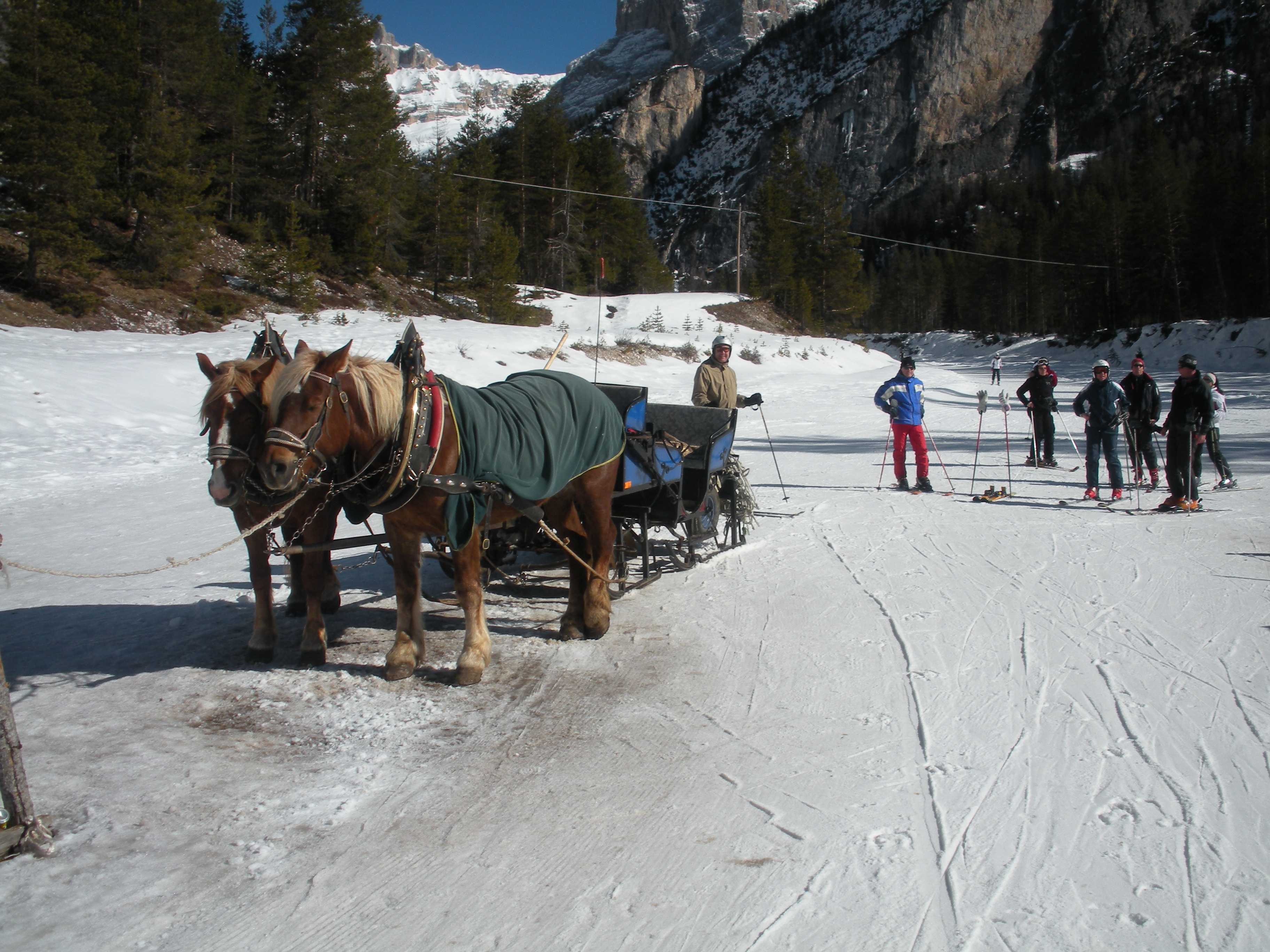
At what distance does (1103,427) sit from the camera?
Result: 10.6m

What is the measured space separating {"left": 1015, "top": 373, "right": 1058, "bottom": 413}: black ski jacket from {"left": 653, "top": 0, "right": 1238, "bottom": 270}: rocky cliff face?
415 ft

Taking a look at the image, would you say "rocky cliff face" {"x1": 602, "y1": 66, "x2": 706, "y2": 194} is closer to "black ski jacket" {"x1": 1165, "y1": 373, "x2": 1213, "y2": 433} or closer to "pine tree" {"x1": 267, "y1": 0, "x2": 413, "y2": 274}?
"pine tree" {"x1": 267, "y1": 0, "x2": 413, "y2": 274}

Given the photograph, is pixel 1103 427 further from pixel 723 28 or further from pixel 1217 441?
pixel 723 28

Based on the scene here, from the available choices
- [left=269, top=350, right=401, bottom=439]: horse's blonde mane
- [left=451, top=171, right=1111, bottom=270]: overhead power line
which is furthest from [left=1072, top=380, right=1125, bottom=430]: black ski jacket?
[left=451, top=171, right=1111, bottom=270]: overhead power line

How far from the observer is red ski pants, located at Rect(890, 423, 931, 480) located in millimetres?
11117

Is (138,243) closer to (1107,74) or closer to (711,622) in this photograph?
(711,622)

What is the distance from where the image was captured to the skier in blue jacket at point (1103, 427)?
1058cm

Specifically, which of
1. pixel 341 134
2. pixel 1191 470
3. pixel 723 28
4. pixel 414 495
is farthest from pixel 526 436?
pixel 723 28

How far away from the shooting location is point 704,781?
3.54m

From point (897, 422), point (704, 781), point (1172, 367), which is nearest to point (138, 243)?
point (897, 422)

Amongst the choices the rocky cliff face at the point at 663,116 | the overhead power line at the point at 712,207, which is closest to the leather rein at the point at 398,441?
the overhead power line at the point at 712,207

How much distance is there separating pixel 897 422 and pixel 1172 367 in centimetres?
3176

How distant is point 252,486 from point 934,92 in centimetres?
15825

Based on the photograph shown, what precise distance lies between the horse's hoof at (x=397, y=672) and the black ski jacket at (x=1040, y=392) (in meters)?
11.5
